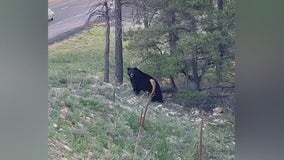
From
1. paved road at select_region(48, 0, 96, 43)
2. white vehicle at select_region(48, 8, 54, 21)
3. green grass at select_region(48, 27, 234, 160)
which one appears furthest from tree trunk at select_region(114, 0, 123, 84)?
white vehicle at select_region(48, 8, 54, 21)

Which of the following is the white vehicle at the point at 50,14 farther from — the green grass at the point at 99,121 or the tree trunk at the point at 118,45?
the tree trunk at the point at 118,45

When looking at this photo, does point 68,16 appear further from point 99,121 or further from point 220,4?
point 220,4

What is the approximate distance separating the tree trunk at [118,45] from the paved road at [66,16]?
174mm

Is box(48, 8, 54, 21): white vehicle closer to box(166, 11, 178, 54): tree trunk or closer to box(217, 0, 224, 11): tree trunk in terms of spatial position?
box(166, 11, 178, 54): tree trunk

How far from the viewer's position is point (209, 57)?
9.83 feet

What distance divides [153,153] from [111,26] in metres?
0.91

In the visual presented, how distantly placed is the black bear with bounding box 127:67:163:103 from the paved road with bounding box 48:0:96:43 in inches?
19.0

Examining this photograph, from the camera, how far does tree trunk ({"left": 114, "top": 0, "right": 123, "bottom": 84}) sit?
300cm

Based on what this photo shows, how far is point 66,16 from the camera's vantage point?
301 cm

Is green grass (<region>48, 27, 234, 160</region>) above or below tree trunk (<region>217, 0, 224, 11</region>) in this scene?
below

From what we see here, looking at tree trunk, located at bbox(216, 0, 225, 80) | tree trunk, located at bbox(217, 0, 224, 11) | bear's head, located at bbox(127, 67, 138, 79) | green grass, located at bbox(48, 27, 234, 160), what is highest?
tree trunk, located at bbox(217, 0, 224, 11)

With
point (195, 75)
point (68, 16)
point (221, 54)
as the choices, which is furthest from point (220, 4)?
point (68, 16)

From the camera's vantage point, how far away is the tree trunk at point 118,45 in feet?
9.85
